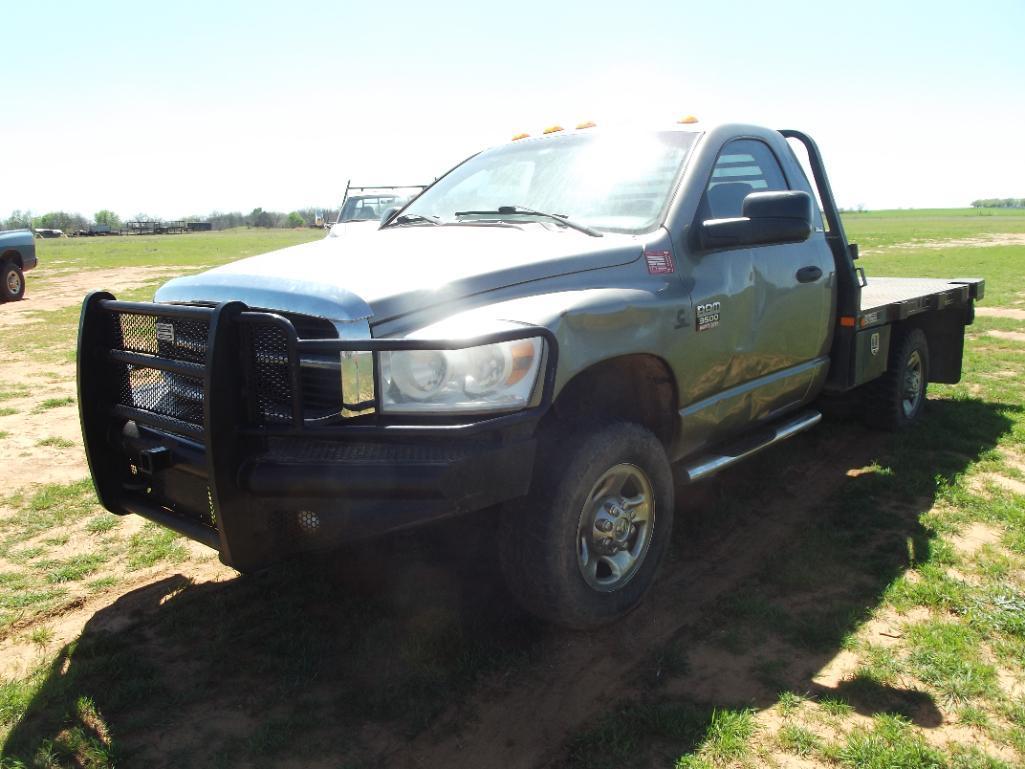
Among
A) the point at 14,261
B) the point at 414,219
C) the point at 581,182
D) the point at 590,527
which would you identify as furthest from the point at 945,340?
the point at 14,261

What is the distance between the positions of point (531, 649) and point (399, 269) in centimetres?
152

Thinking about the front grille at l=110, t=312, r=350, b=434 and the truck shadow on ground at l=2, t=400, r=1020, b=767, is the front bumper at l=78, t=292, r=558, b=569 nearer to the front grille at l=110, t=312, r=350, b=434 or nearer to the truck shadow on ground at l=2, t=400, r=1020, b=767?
the front grille at l=110, t=312, r=350, b=434

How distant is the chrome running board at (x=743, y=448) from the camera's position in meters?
3.69

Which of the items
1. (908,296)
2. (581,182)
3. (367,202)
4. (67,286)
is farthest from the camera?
(67,286)

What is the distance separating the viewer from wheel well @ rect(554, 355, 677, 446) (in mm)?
3227

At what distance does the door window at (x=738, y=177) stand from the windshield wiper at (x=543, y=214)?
0.56m

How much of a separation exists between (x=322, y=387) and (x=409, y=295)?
423 millimetres

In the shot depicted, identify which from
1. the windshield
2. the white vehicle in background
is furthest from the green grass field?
the white vehicle in background

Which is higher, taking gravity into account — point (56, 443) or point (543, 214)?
point (543, 214)

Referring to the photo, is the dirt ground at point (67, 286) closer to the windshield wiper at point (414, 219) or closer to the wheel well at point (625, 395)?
the windshield wiper at point (414, 219)

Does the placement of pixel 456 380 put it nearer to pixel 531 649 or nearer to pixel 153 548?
pixel 531 649

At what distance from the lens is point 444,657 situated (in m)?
3.10

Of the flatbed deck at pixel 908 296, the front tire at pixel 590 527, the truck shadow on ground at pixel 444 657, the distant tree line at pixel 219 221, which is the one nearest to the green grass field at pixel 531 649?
the truck shadow on ground at pixel 444 657

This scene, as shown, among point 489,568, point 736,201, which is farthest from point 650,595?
point 736,201
